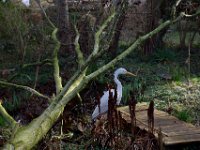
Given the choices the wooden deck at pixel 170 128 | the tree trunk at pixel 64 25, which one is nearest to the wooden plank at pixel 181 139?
the wooden deck at pixel 170 128

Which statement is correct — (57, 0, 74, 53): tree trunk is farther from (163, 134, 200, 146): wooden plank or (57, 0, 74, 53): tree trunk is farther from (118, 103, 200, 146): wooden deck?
(163, 134, 200, 146): wooden plank

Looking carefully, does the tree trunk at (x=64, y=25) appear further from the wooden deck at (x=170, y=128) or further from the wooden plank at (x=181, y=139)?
the wooden plank at (x=181, y=139)

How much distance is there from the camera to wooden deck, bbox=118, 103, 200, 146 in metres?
6.68

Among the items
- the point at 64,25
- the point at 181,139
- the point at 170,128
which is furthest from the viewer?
the point at 64,25

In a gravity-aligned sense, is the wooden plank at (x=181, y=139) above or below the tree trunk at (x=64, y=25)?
below

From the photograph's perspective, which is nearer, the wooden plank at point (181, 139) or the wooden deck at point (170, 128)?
the wooden plank at point (181, 139)

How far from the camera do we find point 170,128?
23.8 ft

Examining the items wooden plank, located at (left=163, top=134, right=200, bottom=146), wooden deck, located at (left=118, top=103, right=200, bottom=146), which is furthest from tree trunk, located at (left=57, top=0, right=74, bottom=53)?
wooden plank, located at (left=163, top=134, right=200, bottom=146)

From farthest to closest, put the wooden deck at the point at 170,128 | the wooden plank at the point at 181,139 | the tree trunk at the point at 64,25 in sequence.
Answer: the tree trunk at the point at 64,25 → the wooden deck at the point at 170,128 → the wooden plank at the point at 181,139

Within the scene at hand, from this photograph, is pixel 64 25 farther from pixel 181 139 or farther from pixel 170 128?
pixel 181 139

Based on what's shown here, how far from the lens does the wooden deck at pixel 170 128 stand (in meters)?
6.68

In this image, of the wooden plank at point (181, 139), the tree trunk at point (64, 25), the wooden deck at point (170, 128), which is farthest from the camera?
the tree trunk at point (64, 25)

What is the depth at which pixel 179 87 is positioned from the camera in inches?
408

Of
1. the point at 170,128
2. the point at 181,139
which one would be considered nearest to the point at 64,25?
the point at 170,128
